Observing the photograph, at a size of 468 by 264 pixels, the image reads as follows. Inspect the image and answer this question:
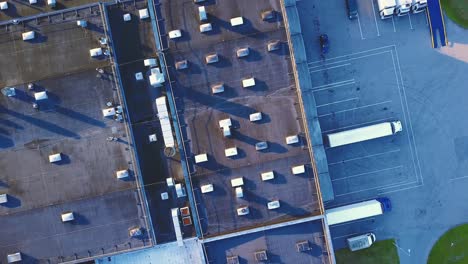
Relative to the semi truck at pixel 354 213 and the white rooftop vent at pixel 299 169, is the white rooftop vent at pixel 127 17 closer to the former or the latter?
the white rooftop vent at pixel 299 169

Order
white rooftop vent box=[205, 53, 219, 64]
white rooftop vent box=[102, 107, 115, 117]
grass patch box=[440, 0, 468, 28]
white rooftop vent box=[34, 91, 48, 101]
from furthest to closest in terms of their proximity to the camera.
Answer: grass patch box=[440, 0, 468, 28]
white rooftop vent box=[102, 107, 115, 117]
white rooftop vent box=[34, 91, 48, 101]
white rooftop vent box=[205, 53, 219, 64]

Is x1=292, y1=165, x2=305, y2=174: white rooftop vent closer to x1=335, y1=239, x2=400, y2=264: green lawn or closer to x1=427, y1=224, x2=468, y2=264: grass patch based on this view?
x1=335, y1=239, x2=400, y2=264: green lawn

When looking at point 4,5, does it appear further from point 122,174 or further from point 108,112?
point 122,174

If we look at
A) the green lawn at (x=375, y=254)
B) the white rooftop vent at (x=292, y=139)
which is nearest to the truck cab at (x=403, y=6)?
the white rooftop vent at (x=292, y=139)

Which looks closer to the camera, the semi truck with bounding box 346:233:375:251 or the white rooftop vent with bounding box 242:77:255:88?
the white rooftop vent with bounding box 242:77:255:88

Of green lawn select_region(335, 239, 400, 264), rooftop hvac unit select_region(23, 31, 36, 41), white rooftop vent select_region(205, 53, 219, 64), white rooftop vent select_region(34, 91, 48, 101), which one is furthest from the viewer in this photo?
green lawn select_region(335, 239, 400, 264)

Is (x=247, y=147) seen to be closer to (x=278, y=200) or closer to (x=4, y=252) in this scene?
(x=278, y=200)

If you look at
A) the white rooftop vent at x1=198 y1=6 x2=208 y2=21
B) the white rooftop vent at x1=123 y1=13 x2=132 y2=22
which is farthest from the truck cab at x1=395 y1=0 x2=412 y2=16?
the white rooftop vent at x1=123 y1=13 x2=132 y2=22

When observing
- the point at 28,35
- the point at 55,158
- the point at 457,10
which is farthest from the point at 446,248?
the point at 28,35
